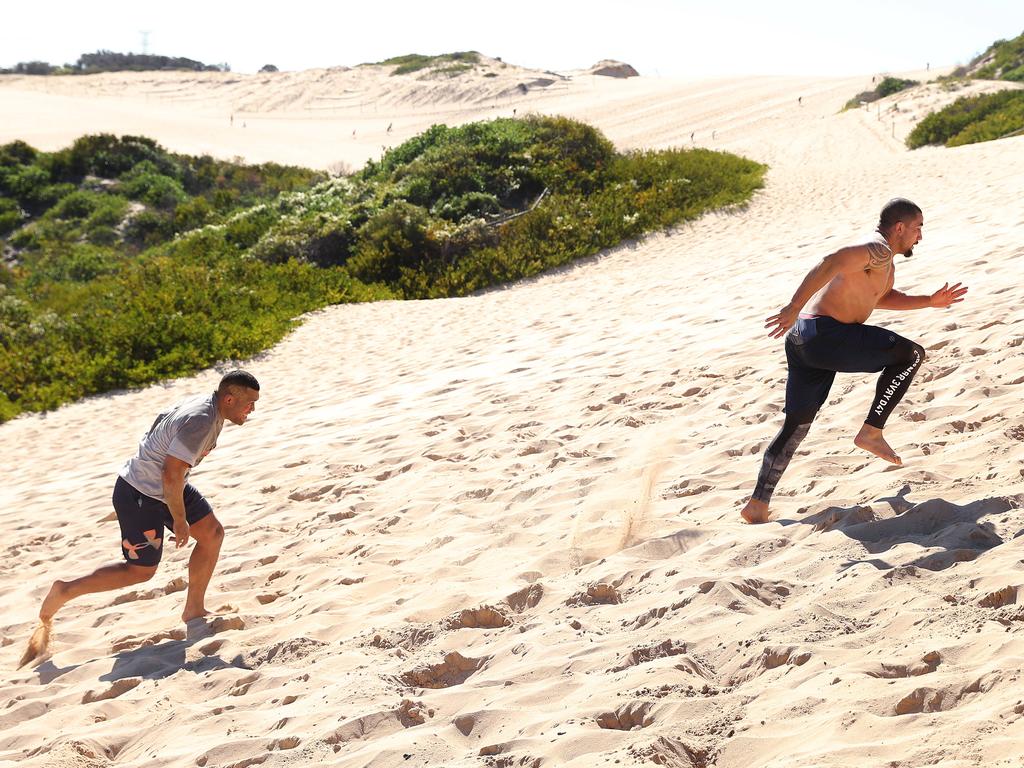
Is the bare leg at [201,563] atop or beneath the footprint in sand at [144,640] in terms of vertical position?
atop

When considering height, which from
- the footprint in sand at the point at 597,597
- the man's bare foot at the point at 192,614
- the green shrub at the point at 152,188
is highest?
the green shrub at the point at 152,188

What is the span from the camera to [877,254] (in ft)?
15.9

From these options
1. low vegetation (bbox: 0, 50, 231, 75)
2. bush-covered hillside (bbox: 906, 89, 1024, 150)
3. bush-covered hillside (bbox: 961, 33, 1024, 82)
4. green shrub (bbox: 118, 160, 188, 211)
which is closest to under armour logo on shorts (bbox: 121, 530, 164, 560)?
bush-covered hillside (bbox: 906, 89, 1024, 150)

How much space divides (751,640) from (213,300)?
1368cm

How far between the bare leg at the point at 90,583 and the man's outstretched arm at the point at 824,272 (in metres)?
3.58

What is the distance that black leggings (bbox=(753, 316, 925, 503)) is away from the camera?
4.88m

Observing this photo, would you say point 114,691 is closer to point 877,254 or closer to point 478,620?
point 478,620

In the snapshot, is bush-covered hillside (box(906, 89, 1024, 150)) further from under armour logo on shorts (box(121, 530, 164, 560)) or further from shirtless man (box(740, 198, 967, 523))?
under armour logo on shorts (box(121, 530, 164, 560))

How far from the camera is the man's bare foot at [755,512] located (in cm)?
504

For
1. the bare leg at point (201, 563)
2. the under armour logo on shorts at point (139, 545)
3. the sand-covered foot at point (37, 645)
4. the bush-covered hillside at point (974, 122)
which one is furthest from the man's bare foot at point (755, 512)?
the bush-covered hillside at point (974, 122)

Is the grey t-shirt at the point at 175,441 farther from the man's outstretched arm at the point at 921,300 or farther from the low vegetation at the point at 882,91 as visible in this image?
the low vegetation at the point at 882,91

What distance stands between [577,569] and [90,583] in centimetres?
261

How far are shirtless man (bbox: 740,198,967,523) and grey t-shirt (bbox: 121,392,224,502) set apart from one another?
110 inches

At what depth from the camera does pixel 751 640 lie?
3832 millimetres
